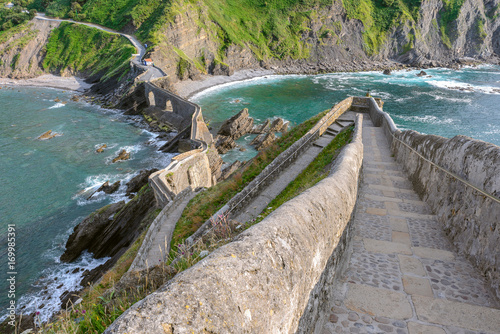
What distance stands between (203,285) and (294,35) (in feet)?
381

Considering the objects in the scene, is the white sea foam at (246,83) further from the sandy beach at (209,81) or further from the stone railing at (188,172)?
the stone railing at (188,172)

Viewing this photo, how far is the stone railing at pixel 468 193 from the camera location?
5082mm

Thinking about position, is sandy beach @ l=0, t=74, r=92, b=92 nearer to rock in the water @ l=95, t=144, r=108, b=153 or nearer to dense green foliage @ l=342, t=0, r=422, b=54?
rock in the water @ l=95, t=144, r=108, b=153

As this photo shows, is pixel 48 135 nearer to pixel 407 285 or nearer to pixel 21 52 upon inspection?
pixel 407 285

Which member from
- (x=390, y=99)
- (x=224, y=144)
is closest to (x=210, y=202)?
(x=224, y=144)

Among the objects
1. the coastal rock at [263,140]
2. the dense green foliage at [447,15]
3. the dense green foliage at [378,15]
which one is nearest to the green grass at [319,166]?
the coastal rock at [263,140]

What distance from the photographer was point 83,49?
3098 inches

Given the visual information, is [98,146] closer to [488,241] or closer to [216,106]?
[216,106]

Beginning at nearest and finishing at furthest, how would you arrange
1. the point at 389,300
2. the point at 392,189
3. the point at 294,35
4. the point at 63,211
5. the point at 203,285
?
1. the point at 203,285
2. the point at 389,300
3. the point at 392,189
4. the point at 63,211
5. the point at 294,35

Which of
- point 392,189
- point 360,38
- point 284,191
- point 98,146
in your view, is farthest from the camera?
point 360,38

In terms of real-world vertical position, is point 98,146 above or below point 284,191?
below

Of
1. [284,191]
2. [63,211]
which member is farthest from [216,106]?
[284,191]

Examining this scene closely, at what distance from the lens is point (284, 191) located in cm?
1340

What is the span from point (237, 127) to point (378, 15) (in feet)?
377
